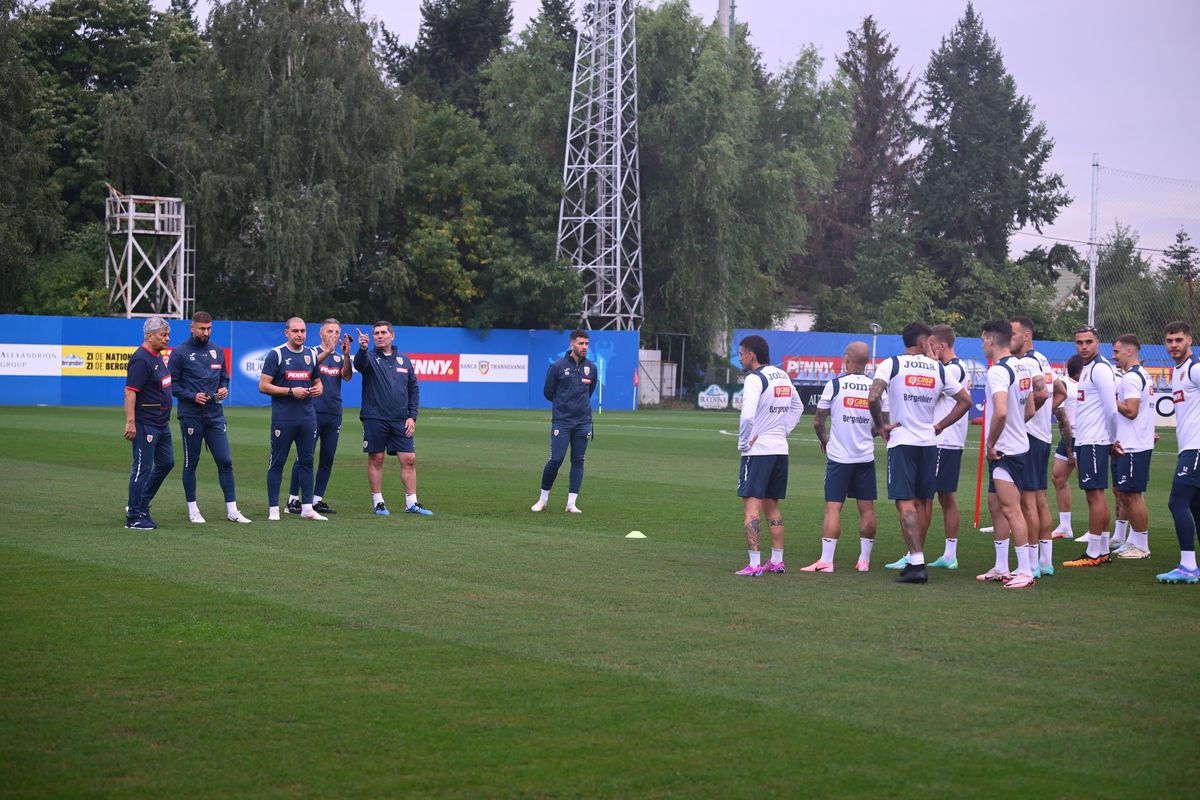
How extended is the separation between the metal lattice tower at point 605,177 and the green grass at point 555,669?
143 ft

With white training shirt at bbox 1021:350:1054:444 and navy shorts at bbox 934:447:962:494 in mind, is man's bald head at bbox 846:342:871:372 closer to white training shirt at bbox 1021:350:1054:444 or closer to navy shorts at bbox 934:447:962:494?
navy shorts at bbox 934:447:962:494

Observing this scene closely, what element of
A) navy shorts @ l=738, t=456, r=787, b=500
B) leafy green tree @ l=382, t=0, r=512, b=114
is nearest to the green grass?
→ navy shorts @ l=738, t=456, r=787, b=500

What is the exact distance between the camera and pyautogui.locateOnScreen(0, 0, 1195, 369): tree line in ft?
165

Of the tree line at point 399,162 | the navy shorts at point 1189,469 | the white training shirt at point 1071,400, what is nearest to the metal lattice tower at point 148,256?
the tree line at point 399,162

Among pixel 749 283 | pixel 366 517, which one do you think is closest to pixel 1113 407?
pixel 366 517

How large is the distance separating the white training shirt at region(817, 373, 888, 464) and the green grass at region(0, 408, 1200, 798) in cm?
116

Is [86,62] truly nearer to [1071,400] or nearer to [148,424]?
[148,424]

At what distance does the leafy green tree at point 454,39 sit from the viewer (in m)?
Result: 74.4

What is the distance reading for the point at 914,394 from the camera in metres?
11.0

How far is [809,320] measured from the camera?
85375 millimetres

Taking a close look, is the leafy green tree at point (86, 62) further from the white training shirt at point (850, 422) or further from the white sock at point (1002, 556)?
the white sock at point (1002, 556)

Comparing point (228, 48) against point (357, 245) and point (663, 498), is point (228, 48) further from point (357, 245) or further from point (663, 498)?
point (663, 498)

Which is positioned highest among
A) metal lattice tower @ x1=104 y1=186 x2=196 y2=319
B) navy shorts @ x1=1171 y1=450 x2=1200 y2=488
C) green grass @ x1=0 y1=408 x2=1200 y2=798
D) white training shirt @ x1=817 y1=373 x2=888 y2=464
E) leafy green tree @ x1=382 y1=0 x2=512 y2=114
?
leafy green tree @ x1=382 y1=0 x2=512 y2=114

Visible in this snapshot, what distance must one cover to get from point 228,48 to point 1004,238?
49172 millimetres
